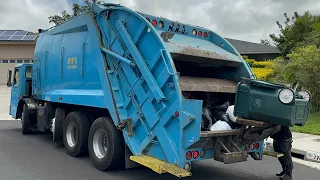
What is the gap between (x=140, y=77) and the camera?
5758 millimetres

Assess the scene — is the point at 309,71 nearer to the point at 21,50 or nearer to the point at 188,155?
the point at 188,155

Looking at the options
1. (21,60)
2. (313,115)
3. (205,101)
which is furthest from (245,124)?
(21,60)

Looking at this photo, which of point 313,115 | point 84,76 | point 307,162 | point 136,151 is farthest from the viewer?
point 313,115

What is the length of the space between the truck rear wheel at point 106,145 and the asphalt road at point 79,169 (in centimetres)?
17

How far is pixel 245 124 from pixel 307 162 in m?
3.50

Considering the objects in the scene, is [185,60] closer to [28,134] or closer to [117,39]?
[117,39]

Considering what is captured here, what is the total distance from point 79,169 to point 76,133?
1.01 m

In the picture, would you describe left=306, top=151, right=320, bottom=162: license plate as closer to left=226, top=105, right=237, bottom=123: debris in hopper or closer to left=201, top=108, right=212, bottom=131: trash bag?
left=226, top=105, right=237, bottom=123: debris in hopper

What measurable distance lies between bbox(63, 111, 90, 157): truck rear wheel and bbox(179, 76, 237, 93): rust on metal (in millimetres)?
2556

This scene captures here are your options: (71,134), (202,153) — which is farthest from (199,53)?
(71,134)

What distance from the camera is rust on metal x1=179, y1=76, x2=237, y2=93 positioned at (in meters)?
5.49

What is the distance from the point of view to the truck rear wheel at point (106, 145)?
244 inches

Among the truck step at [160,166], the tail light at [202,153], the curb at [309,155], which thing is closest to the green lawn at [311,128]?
the curb at [309,155]

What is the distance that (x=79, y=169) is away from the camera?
22.1 feet
